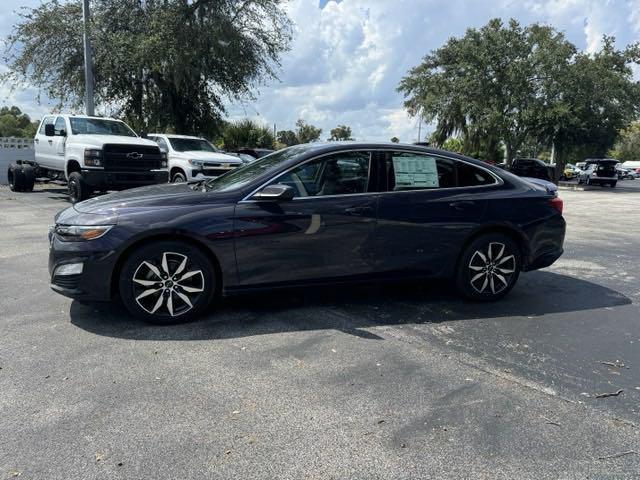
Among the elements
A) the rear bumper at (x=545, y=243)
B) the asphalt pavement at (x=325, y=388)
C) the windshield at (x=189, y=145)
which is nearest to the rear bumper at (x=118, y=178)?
the windshield at (x=189, y=145)

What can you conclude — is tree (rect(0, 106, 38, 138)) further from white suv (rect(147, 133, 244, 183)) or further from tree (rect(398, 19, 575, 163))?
white suv (rect(147, 133, 244, 183))

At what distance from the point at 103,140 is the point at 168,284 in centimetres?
917

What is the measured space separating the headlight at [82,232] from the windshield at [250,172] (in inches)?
40.5

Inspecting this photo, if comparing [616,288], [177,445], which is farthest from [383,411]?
[616,288]

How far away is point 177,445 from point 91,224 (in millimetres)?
2220

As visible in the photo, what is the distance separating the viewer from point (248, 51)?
21.3m

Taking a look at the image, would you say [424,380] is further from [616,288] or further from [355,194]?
[616,288]

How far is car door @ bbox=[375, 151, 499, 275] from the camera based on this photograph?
16.0ft

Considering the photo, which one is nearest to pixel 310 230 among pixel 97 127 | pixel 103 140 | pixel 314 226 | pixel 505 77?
pixel 314 226

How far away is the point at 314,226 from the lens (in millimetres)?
4613

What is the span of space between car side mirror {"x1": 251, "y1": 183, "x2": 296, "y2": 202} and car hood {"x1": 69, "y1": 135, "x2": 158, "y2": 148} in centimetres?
893

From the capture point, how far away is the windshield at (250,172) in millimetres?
4710

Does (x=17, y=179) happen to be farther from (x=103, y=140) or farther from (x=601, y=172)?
(x=601, y=172)

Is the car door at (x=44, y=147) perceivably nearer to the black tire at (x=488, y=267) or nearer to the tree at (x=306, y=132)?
the black tire at (x=488, y=267)
